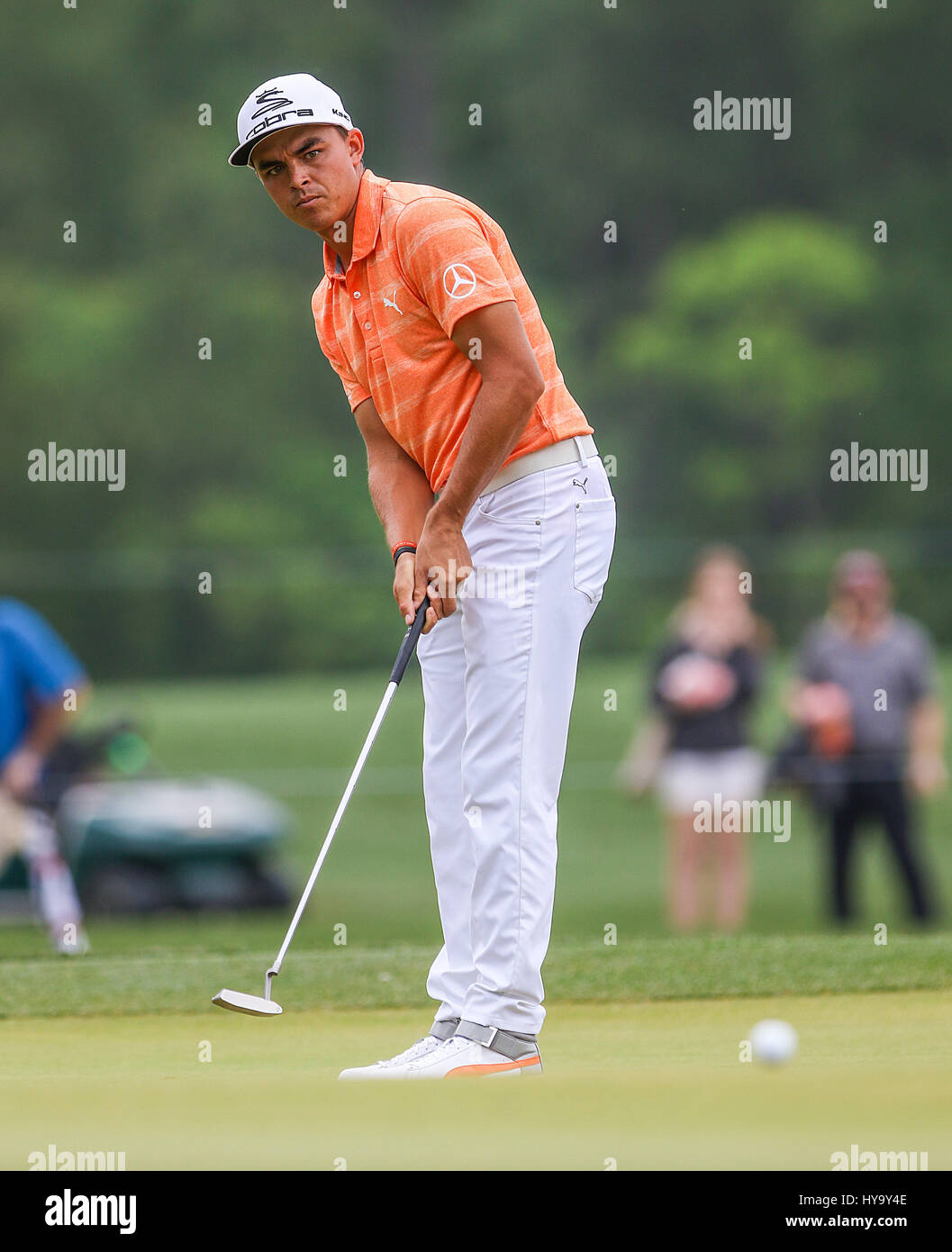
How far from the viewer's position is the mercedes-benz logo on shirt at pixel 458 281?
383cm

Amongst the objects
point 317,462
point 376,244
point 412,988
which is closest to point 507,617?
point 376,244

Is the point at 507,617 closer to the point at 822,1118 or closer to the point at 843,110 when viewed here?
the point at 822,1118

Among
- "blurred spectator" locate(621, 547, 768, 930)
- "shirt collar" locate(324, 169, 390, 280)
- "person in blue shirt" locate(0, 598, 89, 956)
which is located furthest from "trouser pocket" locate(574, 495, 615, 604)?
"blurred spectator" locate(621, 547, 768, 930)

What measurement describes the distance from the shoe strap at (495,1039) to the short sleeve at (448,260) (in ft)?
4.32

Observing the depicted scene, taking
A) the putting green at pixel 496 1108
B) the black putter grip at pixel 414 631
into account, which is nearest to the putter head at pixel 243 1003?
the putting green at pixel 496 1108

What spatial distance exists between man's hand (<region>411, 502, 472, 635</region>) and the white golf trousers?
6 cm

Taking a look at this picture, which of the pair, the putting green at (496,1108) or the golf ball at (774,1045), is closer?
the putting green at (496,1108)

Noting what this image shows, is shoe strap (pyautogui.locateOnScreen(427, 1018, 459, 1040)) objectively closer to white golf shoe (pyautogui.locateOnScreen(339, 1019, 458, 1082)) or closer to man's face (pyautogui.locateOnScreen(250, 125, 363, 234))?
white golf shoe (pyautogui.locateOnScreen(339, 1019, 458, 1082))

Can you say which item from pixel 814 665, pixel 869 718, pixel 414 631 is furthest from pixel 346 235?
pixel 869 718

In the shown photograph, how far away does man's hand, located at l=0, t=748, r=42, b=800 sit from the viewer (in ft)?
33.4

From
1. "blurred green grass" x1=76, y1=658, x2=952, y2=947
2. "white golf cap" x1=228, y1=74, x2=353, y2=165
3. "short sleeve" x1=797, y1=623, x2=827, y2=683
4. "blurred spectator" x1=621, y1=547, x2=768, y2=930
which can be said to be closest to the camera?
"white golf cap" x1=228, y1=74, x2=353, y2=165
